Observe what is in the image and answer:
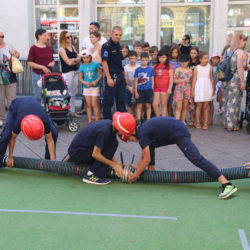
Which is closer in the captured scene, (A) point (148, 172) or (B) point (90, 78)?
(A) point (148, 172)

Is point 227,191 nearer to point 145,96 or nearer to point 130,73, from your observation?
point 145,96

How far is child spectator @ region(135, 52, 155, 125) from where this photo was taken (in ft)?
27.8

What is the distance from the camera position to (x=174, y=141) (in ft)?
16.2

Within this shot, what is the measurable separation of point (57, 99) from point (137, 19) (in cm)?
684

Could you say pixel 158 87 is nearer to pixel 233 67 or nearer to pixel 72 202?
pixel 233 67

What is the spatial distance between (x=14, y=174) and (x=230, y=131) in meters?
4.74

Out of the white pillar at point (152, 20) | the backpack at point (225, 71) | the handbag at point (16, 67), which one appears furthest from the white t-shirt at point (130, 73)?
the white pillar at point (152, 20)

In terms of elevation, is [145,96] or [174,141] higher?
[145,96]

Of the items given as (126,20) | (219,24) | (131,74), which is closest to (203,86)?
(131,74)

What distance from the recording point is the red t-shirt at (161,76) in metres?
8.55

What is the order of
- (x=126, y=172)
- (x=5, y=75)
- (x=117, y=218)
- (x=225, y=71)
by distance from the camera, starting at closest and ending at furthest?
(x=117, y=218) < (x=126, y=172) < (x=225, y=71) < (x=5, y=75)

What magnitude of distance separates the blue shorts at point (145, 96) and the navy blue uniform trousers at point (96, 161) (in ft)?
11.2

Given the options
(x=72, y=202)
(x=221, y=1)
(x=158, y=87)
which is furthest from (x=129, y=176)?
(x=221, y=1)

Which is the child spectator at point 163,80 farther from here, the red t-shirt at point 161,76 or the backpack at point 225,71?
the backpack at point 225,71
